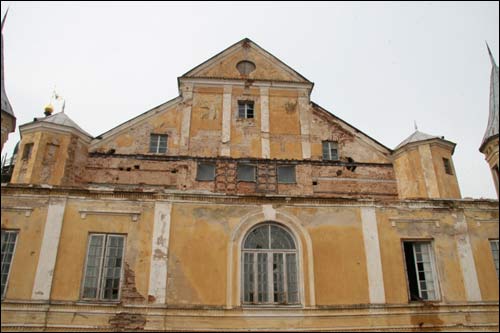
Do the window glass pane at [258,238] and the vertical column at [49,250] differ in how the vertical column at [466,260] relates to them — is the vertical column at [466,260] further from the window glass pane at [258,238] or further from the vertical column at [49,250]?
the vertical column at [49,250]

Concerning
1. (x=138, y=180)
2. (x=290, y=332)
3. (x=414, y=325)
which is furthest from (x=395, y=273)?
(x=138, y=180)

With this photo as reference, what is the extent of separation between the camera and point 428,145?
53.6 feet

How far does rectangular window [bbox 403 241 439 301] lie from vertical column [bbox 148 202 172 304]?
20.4 feet

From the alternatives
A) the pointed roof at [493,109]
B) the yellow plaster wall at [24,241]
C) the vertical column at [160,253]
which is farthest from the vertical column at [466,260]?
the yellow plaster wall at [24,241]

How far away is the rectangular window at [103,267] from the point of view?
1116 centimetres

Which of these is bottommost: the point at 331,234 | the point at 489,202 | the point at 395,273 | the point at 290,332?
the point at 290,332

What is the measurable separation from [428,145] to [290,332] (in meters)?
8.85

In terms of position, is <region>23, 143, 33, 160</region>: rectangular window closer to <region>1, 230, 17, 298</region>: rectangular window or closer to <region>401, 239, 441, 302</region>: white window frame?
<region>1, 230, 17, 298</region>: rectangular window

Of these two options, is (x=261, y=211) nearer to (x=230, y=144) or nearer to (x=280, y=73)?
(x=230, y=144)

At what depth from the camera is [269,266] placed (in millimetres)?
11797

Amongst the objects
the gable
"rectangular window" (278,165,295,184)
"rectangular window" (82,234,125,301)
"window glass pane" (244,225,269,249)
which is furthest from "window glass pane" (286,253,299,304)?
the gable

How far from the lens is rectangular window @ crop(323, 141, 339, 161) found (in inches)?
672

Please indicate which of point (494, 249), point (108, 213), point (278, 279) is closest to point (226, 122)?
point (108, 213)

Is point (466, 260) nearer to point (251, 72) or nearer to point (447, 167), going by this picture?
point (447, 167)
